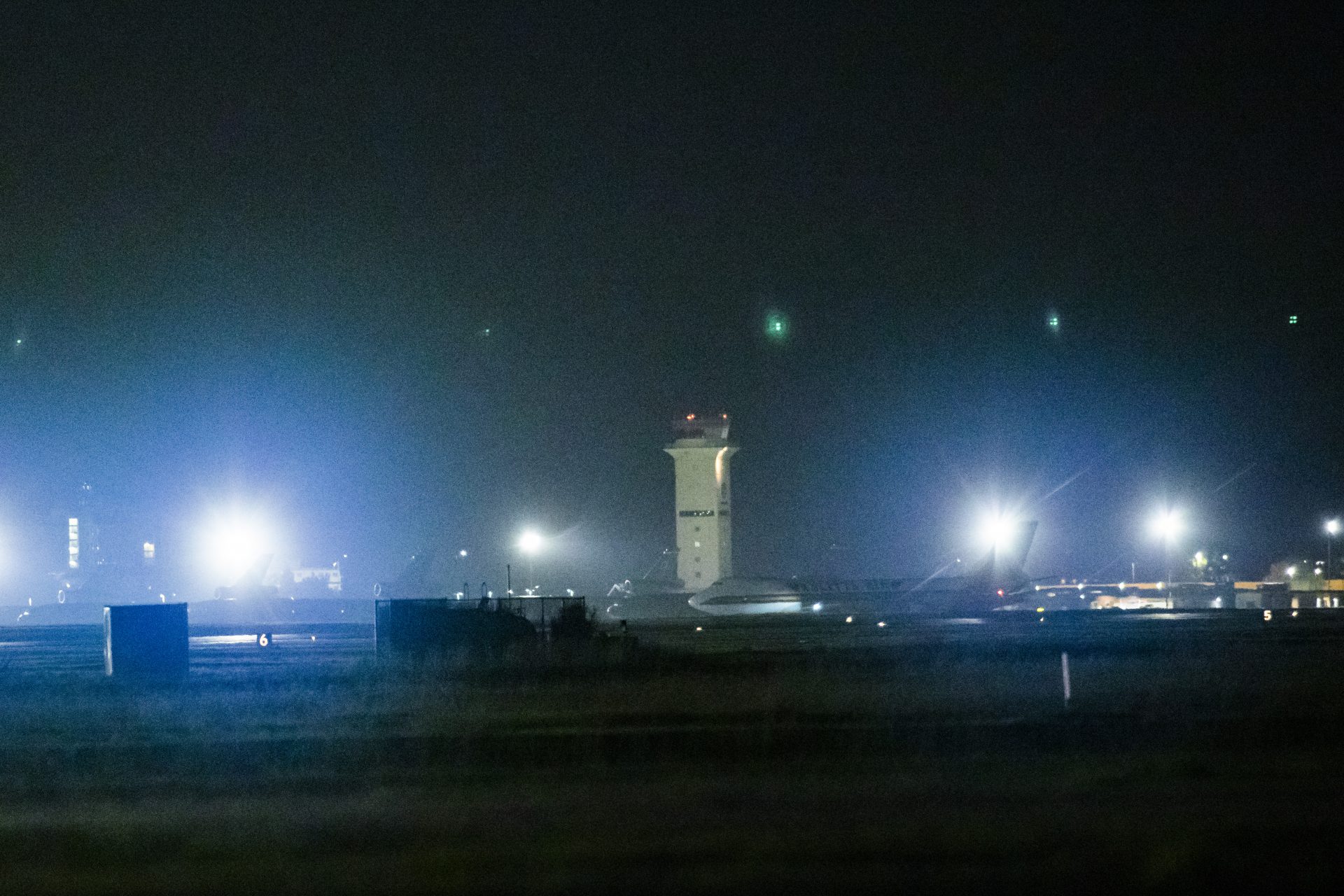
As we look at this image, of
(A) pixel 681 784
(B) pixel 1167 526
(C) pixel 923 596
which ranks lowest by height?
(C) pixel 923 596

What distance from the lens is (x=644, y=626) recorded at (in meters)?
56.0

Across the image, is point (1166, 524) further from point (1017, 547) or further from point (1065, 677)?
point (1065, 677)

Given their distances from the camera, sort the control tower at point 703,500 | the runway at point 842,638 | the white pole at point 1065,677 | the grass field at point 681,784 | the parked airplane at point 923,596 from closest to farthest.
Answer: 1. the grass field at point 681,784
2. the white pole at point 1065,677
3. the runway at point 842,638
4. the parked airplane at point 923,596
5. the control tower at point 703,500

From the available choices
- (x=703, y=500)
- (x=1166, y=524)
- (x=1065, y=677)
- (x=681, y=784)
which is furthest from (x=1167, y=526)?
(x=681, y=784)

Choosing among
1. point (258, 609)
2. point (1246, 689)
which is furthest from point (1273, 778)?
point (258, 609)

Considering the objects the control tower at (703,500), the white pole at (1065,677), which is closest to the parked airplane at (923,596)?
the control tower at (703,500)

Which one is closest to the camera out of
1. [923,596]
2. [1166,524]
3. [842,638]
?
[842,638]

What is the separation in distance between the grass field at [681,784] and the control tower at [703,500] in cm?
7910

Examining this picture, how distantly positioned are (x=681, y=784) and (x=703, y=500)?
92.0m

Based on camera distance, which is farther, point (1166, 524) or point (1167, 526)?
point (1166, 524)

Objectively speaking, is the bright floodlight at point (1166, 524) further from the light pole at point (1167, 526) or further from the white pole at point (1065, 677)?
the white pole at point (1065, 677)

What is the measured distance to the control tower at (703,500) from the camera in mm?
105438

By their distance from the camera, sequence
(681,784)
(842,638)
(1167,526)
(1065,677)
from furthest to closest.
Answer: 1. (1167,526)
2. (842,638)
3. (1065,677)
4. (681,784)

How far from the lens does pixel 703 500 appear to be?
106 meters
